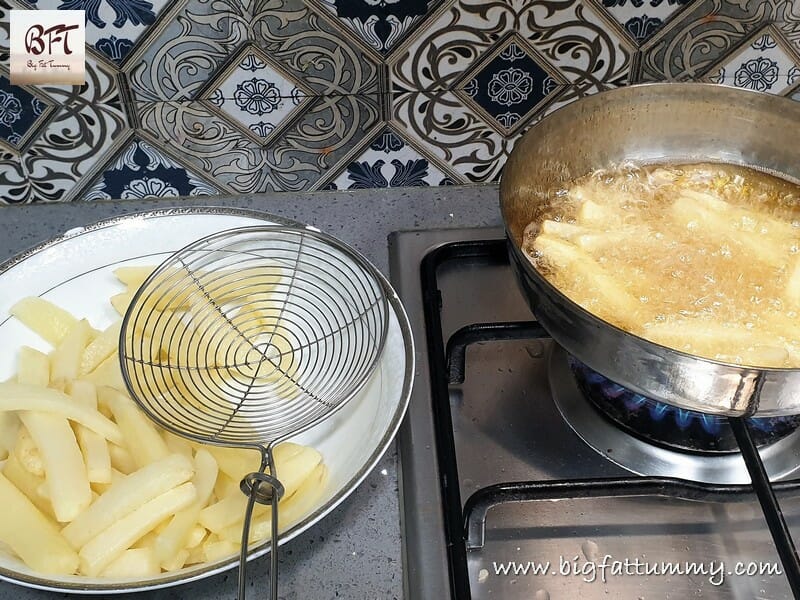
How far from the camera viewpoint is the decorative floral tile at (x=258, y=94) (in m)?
0.79

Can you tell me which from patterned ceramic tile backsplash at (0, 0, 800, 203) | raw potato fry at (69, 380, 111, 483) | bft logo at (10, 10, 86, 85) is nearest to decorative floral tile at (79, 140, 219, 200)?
patterned ceramic tile backsplash at (0, 0, 800, 203)

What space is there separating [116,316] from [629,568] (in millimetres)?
514

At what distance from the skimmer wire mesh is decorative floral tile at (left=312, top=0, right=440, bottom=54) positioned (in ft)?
0.70

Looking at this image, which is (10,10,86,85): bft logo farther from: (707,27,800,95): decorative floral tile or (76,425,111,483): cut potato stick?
(707,27,800,95): decorative floral tile

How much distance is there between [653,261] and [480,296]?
0.19 m

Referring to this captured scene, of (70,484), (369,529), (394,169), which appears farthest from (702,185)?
(70,484)

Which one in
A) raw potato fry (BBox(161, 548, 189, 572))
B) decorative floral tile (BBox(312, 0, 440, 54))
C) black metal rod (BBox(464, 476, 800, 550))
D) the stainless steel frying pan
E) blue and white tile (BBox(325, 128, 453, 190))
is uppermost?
decorative floral tile (BBox(312, 0, 440, 54))

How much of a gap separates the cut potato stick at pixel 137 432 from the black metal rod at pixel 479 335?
254 mm

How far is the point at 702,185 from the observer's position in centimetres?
74

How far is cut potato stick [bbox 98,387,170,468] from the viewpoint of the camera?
602mm

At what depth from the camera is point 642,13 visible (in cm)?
77

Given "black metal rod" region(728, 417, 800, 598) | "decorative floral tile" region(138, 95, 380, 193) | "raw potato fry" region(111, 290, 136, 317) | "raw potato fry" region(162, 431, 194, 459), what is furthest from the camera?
"decorative floral tile" region(138, 95, 380, 193)

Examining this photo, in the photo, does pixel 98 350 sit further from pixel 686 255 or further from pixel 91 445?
pixel 686 255

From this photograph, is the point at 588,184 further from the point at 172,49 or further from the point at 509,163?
the point at 172,49
